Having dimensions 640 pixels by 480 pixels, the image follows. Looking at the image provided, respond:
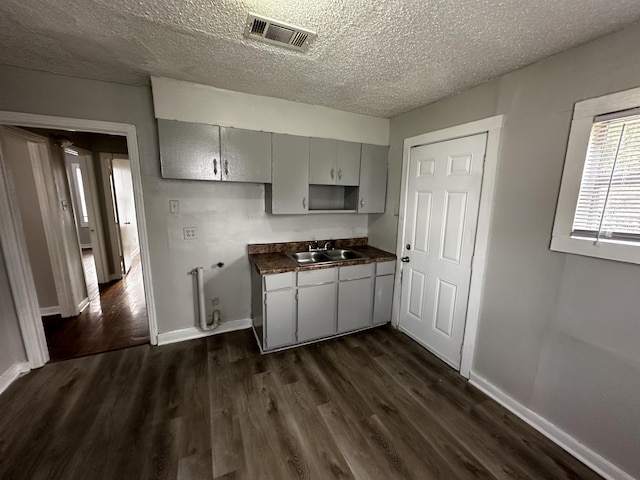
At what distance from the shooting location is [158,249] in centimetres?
236

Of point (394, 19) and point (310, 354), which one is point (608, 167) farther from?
point (310, 354)

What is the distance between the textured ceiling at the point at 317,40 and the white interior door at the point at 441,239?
0.58 m

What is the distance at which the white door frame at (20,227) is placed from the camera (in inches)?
74.4

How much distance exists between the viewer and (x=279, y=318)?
2359 mm

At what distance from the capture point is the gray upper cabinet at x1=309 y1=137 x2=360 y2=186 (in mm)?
2562

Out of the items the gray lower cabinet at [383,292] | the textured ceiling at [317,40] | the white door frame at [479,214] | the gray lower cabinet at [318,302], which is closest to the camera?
the textured ceiling at [317,40]

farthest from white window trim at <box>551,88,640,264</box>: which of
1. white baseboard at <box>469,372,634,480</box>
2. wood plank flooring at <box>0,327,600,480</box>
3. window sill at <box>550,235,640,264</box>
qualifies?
wood plank flooring at <box>0,327,600,480</box>

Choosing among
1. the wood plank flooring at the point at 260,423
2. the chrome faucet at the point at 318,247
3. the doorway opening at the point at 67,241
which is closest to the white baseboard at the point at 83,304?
the doorway opening at the point at 67,241

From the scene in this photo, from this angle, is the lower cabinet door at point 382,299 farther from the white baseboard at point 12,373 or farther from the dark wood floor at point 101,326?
the white baseboard at point 12,373

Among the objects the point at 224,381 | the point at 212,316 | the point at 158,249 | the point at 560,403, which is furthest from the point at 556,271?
the point at 158,249

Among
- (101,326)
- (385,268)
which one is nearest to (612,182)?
(385,268)

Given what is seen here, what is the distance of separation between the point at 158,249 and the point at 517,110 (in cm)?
307

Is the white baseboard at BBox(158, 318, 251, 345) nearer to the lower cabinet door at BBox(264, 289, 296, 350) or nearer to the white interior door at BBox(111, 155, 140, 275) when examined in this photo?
the lower cabinet door at BBox(264, 289, 296, 350)

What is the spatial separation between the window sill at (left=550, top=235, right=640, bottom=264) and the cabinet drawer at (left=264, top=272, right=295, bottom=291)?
1.91m
